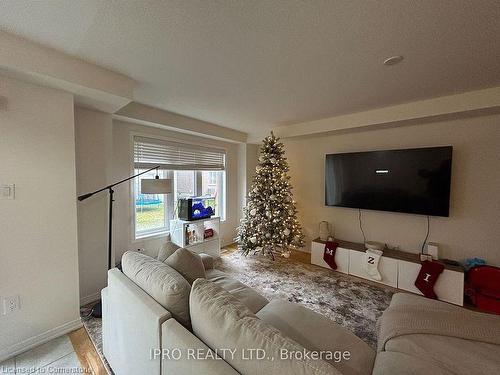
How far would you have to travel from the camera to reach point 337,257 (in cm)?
337

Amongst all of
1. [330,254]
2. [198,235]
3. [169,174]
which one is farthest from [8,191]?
[330,254]

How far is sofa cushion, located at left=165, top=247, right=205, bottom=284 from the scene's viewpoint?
1.65 meters

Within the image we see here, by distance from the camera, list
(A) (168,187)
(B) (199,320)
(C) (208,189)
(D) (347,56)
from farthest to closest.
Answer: (C) (208,189), (A) (168,187), (D) (347,56), (B) (199,320)

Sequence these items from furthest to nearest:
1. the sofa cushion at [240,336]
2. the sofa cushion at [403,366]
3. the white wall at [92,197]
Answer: the white wall at [92,197] < the sofa cushion at [403,366] < the sofa cushion at [240,336]

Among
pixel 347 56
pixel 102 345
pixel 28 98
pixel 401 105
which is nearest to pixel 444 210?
pixel 401 105

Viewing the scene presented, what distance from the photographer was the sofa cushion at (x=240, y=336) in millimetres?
739

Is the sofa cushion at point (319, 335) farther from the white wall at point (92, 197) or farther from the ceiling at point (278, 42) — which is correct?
the white wall at point (92, 197)

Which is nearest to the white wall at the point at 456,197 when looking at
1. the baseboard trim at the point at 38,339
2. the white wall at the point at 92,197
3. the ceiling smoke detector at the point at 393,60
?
the ceiling smoke detector at the point at 393,60

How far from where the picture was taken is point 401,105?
280cm

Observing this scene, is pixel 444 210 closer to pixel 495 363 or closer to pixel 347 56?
pixel 495 363

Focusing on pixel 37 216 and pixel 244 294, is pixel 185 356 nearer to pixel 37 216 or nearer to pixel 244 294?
pixel 244 294

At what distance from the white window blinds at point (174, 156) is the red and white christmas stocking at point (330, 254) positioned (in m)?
2.46

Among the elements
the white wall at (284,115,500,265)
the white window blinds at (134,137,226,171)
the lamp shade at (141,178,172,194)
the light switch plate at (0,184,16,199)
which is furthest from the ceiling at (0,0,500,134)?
the light switch plate at (0,184,16,199)

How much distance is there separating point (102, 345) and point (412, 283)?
11.4ft
